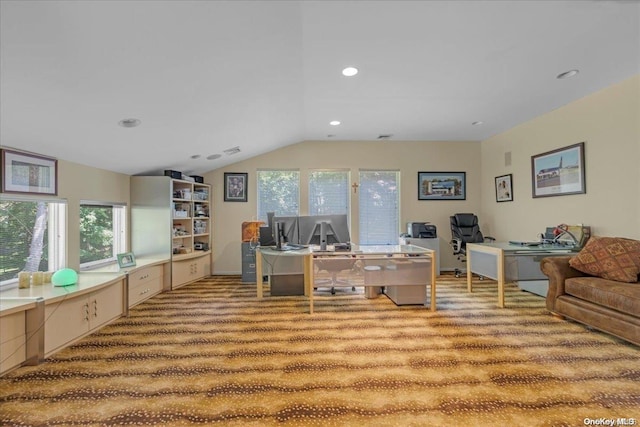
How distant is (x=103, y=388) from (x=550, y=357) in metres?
3.42

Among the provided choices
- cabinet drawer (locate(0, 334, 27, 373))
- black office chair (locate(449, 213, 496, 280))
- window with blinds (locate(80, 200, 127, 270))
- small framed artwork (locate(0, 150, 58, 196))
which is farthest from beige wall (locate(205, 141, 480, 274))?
cabinet drawer (locate(0, 334, 27, 373))

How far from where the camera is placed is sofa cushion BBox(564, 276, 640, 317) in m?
2.50

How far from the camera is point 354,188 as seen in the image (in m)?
6.03

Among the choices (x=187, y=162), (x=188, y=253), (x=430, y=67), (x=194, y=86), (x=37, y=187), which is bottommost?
(x=188, y=253)

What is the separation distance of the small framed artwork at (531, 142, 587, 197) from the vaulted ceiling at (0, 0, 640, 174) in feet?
2.39

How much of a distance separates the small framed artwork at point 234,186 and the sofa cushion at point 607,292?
5161 millimetres

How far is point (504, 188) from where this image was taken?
543 cm

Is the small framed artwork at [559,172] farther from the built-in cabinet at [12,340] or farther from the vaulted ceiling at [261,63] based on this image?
the built-in cabinet at [12,340]

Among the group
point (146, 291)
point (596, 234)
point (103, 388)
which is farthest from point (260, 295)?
point (596, 234)

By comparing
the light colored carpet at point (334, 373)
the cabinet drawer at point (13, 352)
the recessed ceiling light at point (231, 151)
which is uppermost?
the recessed ceiling light at point (231, 151)

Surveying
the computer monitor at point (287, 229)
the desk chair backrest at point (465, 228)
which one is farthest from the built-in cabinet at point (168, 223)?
the desk chair backrest at point (465, 228)

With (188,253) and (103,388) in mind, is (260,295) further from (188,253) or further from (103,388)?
(103,388)

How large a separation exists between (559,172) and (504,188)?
1188 millimetres

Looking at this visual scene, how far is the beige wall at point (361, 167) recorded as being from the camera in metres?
5.95
